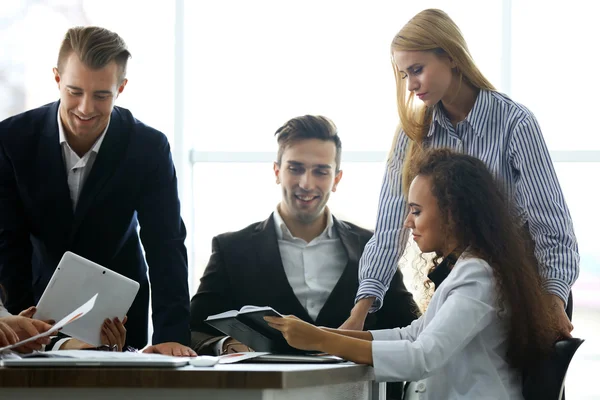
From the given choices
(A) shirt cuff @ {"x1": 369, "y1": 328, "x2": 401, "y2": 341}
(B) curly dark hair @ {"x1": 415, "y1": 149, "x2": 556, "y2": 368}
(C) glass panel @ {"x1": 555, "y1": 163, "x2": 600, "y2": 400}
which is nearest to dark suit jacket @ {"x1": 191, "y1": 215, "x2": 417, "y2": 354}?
(A) shirt cuff @ {"x1": 369, "y1": 328, "x2": 401, "y2": 341}

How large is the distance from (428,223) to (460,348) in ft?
1.09

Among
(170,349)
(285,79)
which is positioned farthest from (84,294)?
(285,79)

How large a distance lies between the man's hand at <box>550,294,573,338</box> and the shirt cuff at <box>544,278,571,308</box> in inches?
0.4

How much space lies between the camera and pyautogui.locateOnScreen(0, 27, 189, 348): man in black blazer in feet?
7.87

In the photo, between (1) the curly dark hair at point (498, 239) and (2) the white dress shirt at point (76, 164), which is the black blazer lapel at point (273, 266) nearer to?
(2) the white dress shirt at point (76, 164)

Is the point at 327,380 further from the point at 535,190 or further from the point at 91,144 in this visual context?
the point at 91,144

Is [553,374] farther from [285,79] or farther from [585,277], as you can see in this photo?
[285,79]

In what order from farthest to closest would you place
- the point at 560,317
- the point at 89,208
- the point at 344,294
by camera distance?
1. the point at 344,294
2. the point at 89,208
3. the point at 560,317

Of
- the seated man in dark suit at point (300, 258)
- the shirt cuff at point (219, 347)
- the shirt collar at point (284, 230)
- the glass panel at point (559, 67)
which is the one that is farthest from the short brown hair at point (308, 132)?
the glass panel at point (559, 67)

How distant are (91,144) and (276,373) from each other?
4.64ft

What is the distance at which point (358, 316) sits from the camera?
2.30 m

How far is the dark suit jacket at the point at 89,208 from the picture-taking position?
2.44 meters

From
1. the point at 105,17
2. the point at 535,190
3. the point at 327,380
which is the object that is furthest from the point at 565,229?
the point at 105,17

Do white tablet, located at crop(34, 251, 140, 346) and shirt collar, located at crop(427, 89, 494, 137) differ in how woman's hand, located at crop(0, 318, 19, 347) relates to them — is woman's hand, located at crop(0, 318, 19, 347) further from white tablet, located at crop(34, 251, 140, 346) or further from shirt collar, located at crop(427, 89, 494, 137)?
shirt collar, located at crop(427, 89, 494, 137)
